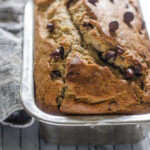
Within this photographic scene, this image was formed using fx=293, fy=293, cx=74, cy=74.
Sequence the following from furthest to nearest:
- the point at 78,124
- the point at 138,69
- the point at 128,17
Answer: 1. the point at 128,17
2. the point at 138,69
3. the point at 78,124

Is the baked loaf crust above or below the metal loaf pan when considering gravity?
above

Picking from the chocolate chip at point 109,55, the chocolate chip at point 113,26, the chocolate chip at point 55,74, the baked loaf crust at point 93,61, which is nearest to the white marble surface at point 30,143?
the baked loaf crust at point 93,61

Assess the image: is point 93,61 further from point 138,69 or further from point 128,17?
point 128,17

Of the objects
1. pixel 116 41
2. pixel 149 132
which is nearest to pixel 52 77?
pixel 116 41

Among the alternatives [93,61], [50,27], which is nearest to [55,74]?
[93,61]

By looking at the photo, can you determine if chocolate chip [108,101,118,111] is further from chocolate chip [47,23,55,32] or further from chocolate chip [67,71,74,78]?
chocolate chip [47,23,55,32]

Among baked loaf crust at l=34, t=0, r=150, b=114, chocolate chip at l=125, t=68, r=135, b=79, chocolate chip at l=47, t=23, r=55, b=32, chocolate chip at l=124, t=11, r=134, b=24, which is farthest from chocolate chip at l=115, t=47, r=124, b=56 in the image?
chocolate chip at l=47, t=23, r=55, b=32

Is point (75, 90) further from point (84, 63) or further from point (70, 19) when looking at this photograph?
point (70, 19)

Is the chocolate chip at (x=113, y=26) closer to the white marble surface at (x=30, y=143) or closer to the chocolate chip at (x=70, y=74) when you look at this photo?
the chocolate chip at (x=70, y=74)

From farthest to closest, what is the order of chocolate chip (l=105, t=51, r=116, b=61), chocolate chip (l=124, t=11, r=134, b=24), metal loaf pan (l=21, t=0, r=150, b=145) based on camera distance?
chocolate chip (l=124, t=11, r=134, b=24) → chocolate chip (l=105, t=51, r=116, b=61) → metal loaf pan (l=21, t=0, r=150, b=145)
